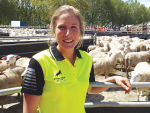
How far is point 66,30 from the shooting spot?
4.23 ft

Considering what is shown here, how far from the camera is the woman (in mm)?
1171

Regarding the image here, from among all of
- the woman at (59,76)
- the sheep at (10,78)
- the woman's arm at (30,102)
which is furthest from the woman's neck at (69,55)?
the sheep at (10,78)

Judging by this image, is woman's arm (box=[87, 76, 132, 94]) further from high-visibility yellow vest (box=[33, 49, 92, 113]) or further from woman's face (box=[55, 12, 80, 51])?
woman's face (box=[55, 12, 80, 51])

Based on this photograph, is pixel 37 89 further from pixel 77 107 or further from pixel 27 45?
pixel 27 45

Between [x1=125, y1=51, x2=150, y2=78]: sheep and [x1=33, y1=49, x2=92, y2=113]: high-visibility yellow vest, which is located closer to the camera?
[x1=33, y1=49, x2=92, y2=113]: high-visibility yellow vest

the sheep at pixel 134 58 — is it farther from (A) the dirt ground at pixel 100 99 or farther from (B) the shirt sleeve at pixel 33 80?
(B) the shirt sleeve at pixel 33 80

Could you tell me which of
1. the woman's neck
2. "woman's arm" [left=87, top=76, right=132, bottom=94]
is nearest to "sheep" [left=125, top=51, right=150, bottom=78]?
→ "woman's arm" [left=87, top=76, right=132, bottom=94]

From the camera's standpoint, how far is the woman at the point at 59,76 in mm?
1171

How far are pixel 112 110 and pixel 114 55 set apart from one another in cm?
528

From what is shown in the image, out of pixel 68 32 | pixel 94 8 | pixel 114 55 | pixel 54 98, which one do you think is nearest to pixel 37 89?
pixel 54 98

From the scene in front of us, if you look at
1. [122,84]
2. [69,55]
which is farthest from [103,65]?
[69,55]

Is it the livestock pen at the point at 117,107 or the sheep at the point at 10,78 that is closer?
the livestock pen at the point at 117,107

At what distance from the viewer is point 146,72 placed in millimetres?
4883

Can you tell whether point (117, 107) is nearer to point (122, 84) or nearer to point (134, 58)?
point (122, 84)
